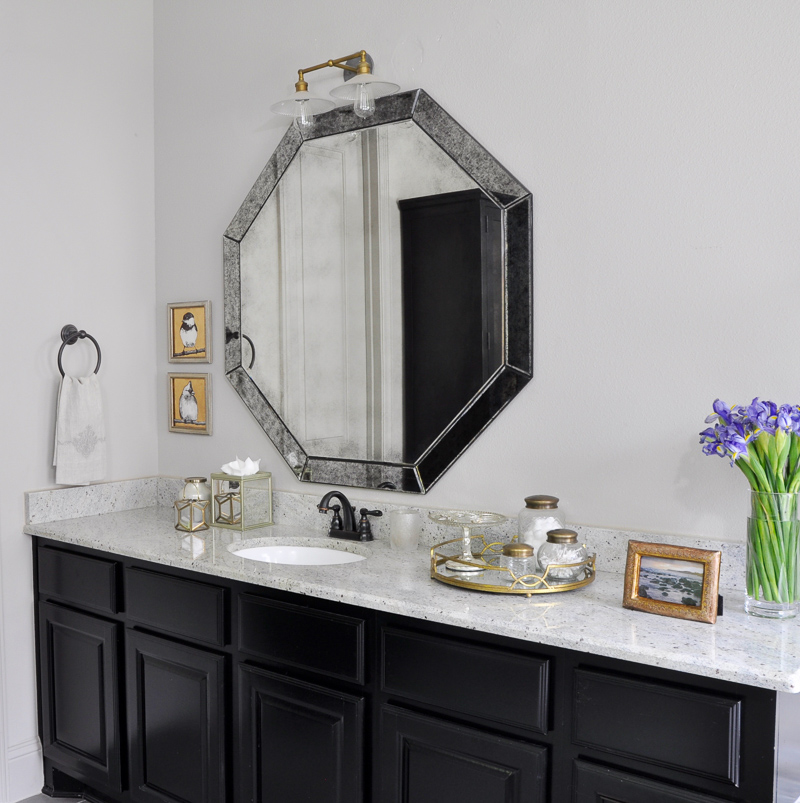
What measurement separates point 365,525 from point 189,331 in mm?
1072

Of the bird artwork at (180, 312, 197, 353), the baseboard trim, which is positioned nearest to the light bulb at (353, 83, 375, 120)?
the bird artwork at (180, 312, 197, 353)

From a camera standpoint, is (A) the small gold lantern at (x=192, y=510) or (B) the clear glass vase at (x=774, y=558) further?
(A) the small gold lantern at (x=192, y=510)

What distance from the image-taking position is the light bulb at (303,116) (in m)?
2.38

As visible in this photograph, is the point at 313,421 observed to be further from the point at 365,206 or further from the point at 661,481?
the point at 661,481

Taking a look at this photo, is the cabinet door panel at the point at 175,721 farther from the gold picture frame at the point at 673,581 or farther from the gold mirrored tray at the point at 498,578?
the gold picture frame at the point at 673,581

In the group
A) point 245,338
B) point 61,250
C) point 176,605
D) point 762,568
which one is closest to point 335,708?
point 176,605

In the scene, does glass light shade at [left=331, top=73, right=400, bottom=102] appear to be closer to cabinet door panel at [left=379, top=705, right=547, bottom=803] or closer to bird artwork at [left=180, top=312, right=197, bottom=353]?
bird artwork at [left=180, top=312, right=197, bottom=353]

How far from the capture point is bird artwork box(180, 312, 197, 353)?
2896 mm

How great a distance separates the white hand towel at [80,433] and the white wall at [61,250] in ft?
0.23

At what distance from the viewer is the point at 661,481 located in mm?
1899

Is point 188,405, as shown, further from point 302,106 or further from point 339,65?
point 339,65

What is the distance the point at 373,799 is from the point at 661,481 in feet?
3.22

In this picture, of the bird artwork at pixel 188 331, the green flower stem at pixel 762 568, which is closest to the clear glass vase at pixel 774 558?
the green flower stem at pixel 762 568

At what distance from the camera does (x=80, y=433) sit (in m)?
2.71
